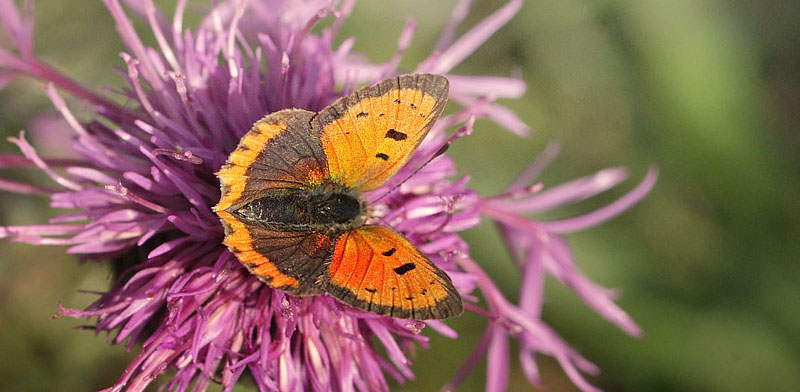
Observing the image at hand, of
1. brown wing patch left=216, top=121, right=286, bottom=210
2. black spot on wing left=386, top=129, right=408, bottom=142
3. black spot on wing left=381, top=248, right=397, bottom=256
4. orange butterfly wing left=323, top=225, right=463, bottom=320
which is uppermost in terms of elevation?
black spot on wing left=386, top=129, right=408, bottom=142

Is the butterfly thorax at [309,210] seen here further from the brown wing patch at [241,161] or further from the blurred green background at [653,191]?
the blurred green background at [653,191]

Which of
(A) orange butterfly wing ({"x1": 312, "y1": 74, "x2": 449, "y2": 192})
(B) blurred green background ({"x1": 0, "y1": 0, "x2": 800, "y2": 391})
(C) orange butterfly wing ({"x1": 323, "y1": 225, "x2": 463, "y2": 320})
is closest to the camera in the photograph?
(C) orange butterfly wing ({"x1": 323, "y1": 225, "x2": 463, "y2": 320})

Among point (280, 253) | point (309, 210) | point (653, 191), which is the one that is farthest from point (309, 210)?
point (653, 191)

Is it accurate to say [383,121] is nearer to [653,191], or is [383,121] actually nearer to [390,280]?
[390,280]

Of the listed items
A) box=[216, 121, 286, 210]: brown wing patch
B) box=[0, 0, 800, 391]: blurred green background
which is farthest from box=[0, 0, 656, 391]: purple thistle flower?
box=[0, 0, 800, 391]: blurred green background

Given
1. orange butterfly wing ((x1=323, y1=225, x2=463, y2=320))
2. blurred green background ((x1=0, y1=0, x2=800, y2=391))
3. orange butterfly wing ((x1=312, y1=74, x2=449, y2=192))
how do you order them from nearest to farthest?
orange butterfly wing ((x1=323, y1=225, x2=463, y2=320)) → orange butterfly wing ((x1=312, y1=74, x2=449, y2=192)) → blurred green background ((x1=0, y1=0, x2=800, y2=391))

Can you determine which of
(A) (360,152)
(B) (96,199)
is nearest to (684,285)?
A: (A) (360,152)

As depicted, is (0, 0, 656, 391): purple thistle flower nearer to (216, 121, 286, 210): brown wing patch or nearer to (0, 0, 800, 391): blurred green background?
(216, 121, 286, 210): brown wing patch

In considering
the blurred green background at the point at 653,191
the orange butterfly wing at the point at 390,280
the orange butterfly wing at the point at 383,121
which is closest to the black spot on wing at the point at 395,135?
the orange butterfly wing at the point at 383,121
